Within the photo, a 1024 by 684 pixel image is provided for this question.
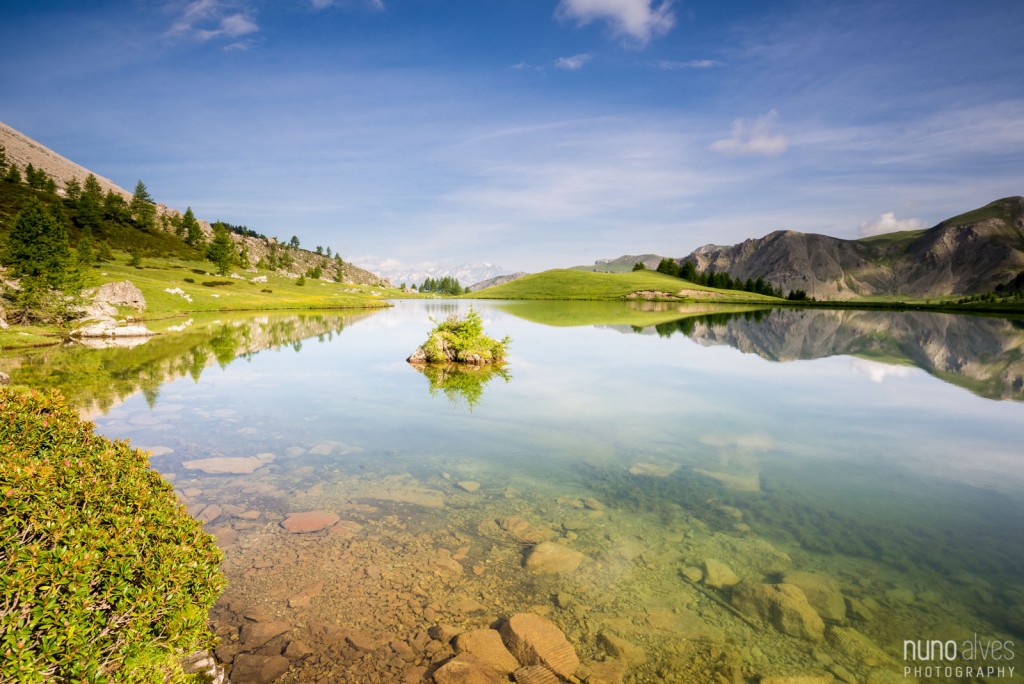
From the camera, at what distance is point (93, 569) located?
4.93m

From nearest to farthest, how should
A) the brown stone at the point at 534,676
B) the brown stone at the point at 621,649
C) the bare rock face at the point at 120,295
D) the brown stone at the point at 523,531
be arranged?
the brown stone at the point at 534,676, the brown stone at the point at 621,649, the brown stone at the point at 523,531, the bare rock face at the point at 120,295

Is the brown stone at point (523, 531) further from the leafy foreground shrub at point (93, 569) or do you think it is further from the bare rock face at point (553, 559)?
the leafy foreground shrub at point (93, 569)

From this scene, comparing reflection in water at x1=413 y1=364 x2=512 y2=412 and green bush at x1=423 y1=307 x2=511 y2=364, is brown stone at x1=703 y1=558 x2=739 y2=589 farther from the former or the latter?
green bush at x1=423 y1=307 x2=511 y2=364

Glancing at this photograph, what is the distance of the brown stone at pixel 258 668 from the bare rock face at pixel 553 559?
466 cm

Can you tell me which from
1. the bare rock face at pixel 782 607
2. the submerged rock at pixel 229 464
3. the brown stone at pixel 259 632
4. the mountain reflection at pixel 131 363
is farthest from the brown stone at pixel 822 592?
the mountain reflection at pixel 131 363

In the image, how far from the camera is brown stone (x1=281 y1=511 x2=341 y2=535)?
36.4 ft

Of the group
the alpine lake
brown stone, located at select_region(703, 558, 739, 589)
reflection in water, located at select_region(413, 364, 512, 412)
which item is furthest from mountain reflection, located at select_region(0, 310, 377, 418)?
brown stone, located at select_region(703, 558, 739, 589)

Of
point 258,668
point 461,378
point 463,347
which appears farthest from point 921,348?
point 258,668

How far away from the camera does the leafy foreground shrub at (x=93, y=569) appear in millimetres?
4418

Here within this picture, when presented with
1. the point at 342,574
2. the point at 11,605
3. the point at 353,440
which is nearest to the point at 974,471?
the point at 342,574

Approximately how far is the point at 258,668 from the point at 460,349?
30.2 meters

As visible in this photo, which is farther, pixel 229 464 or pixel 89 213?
pixel 89 213

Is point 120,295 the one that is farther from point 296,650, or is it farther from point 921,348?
point 921,348

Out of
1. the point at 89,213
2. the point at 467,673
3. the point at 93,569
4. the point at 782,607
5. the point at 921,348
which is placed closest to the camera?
the point at 93,569
